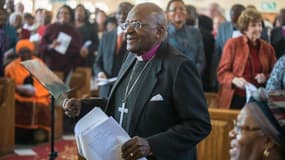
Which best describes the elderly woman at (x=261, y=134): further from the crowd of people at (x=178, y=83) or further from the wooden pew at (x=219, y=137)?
the wooden pew at (x=219, y=137)

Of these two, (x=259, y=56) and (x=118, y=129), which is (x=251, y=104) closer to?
(x=118, y=129)

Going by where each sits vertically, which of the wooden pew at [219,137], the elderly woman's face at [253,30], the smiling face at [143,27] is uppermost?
the smiling face at [143,27]

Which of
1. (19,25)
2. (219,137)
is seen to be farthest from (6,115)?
(219,137)

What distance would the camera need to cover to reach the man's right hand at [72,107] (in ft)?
8.95

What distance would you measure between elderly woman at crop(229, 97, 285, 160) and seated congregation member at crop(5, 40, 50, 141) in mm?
4918

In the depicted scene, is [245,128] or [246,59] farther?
[246,59]

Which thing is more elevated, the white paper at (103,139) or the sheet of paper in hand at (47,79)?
the white paper at (103,139)

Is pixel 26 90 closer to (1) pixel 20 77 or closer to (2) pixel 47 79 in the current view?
(1) pixel 20 77

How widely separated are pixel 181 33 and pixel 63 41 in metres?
2.42

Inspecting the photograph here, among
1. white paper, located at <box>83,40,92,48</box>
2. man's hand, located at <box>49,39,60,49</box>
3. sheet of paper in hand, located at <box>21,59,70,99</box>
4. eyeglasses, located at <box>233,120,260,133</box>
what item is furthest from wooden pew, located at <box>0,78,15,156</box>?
eyeglasses, located at <box>233,120,260,133</box>

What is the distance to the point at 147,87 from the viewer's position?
8.44 feet

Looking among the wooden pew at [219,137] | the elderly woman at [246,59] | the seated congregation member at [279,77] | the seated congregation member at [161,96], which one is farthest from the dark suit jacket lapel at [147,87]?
the elderly woman at [246,59]

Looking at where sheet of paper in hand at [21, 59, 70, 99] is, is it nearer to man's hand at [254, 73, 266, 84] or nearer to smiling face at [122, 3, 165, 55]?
smiling face at [122, 3, 165, 55]

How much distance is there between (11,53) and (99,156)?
192 inches
